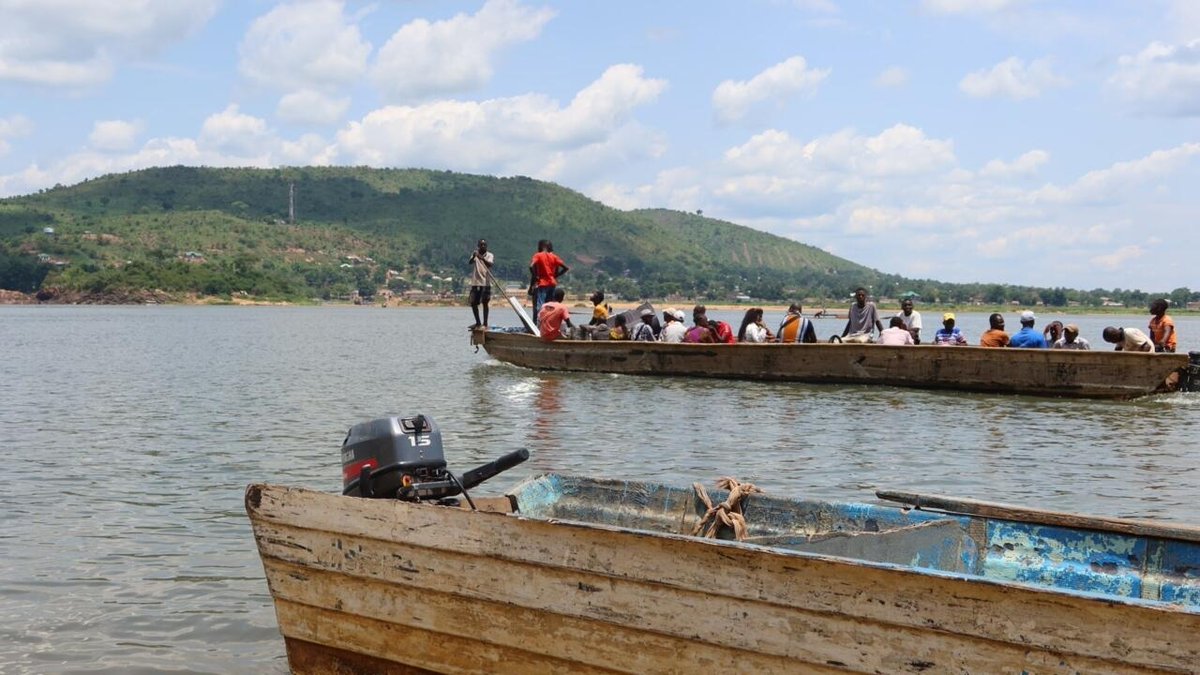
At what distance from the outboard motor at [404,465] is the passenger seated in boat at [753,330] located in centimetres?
1628

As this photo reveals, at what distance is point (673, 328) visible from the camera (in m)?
22.4

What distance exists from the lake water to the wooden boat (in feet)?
3.69

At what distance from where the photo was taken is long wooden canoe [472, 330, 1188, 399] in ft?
59.7

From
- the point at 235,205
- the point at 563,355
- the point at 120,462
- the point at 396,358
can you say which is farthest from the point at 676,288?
the point at 120,462

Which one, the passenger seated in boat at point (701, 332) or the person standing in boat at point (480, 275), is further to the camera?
the person standing in boat at point (480, 275)

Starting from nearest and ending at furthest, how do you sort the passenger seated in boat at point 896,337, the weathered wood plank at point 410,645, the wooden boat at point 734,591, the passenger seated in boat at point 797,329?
the wooden boat at point 734,591
the weathered wood plank at point 410,645
the passenger seated in boat at point 896,337
the passenger seated in boat at point 797,329

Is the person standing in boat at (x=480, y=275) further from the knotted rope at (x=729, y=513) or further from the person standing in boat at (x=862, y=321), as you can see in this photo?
the knotted rope at (x=729, y=513)

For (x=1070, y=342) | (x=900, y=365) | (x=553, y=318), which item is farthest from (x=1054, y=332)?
(x=553, y=318)

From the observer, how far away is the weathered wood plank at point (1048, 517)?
5.76 meters

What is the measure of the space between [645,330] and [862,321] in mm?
4344

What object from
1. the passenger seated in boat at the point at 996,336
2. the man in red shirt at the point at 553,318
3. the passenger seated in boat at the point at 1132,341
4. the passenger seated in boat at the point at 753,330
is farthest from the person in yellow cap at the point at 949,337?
the man in red shirt at the point at 553,318

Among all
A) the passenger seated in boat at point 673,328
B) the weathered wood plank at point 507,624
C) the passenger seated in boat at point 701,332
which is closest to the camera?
the weathered wood plank at point 507,624

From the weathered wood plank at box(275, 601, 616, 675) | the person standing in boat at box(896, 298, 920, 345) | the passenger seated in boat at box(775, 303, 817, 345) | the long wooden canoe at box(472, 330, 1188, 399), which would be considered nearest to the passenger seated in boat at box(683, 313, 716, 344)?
the long wooden canoe at box(472, 330, 1188, 399)

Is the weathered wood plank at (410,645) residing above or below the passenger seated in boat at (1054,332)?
below
